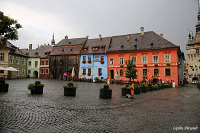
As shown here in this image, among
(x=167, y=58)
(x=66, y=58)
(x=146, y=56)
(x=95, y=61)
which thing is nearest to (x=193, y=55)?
(x=167, y=58)

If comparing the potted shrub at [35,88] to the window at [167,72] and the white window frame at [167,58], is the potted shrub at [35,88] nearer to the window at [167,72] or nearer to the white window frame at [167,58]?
the window at [167,72]

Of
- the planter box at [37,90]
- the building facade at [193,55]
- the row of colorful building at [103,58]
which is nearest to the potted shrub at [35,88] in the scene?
the planter box at [37,90]

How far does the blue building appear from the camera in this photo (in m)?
32.8

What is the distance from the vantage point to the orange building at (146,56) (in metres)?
26.2

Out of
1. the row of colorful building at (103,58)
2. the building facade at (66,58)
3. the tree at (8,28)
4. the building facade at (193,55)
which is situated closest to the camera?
the tree at (8,28)

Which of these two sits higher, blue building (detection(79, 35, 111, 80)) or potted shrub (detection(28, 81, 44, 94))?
blue building (detection(79, 35, 111, 80))

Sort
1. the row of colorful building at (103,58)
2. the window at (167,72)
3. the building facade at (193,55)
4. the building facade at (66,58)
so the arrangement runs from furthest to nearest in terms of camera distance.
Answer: the building facade at (193,55)
the building facade at (66,58)
the row of colorful building at (103,58)
the window at (167,72)

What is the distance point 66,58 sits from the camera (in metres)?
36.3

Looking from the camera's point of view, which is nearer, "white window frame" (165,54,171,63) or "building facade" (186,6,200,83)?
"white window frame" (165,54,171,63)

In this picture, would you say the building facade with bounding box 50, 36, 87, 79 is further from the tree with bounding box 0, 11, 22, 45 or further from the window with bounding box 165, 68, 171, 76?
the tree with bounding box 0, 11, 22, 45

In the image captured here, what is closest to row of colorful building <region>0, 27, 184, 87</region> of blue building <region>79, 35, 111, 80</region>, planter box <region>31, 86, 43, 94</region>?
blue building <region>79, 35, 111, 80</region>

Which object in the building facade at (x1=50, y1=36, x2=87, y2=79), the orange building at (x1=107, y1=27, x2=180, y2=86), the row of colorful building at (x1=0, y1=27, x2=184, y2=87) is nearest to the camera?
the orange building at (x1=107, y1=27, x2=180, y2=86)

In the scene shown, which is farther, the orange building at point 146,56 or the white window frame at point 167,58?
the white window frame at point 167,58

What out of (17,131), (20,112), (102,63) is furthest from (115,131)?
(102,63)
